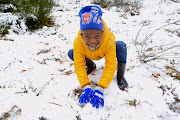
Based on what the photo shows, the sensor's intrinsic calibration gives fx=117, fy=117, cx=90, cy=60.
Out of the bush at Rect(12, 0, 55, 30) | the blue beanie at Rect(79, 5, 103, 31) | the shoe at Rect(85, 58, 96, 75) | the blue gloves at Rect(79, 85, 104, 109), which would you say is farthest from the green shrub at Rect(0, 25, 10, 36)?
the blue gloves at Rect(79, 85, 104, 109)

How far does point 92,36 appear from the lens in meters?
1.37

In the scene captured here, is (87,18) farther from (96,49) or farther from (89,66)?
(89,66)

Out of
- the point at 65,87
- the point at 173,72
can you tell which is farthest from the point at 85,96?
the point at 173,72

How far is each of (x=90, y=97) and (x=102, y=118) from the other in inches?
11.5

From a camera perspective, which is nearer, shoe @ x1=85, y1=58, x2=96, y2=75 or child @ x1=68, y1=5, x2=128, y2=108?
child @ x1=68, y1=5, x2=128, y2=108

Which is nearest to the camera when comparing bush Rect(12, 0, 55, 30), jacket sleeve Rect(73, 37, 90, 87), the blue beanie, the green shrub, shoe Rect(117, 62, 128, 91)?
the blue beanie

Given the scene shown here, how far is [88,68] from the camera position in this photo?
210 cm

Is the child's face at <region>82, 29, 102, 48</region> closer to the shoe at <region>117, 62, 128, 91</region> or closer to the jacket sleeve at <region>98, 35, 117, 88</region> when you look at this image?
the jacket sleeve at <region>98, 35, 117, 88</region>

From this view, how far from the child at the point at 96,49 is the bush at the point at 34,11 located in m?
3.12

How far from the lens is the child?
1.37m

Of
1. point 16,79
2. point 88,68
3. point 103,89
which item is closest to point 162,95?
point 103,89

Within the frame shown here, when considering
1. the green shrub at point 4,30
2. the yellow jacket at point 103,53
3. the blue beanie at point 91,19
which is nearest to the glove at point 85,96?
the yellow jacket at point 103,53

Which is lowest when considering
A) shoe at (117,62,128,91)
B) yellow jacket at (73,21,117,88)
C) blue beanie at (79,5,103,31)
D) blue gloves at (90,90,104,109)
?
blue gloves at (90,90,104,109)

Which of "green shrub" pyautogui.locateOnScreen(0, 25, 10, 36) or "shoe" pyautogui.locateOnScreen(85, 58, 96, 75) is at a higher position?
"green shrub" pyautogui.locateOnScreen(0, 25, 10, 36)
